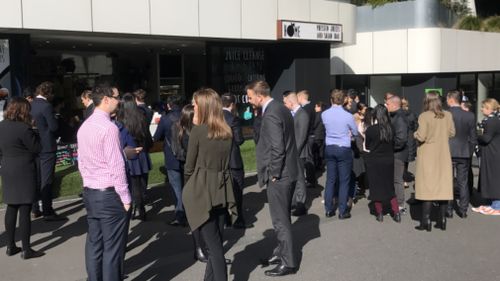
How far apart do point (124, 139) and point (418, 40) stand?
42.8ft

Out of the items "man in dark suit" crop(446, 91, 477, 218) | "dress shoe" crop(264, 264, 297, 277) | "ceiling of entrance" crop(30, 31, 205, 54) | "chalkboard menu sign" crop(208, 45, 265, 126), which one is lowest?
"dress shoe" crop(264, 264, 297, 277)

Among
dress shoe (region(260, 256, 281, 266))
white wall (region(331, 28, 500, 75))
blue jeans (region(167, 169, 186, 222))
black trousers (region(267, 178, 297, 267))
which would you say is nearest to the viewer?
black trousers (region(267, 178, 297, 267))

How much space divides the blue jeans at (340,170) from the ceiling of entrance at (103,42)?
5.74 metres

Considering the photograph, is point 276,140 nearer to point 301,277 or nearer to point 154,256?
point 301,277

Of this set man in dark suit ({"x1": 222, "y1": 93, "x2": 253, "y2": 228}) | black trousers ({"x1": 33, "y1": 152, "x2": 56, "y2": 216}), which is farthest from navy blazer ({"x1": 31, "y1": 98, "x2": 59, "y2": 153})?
man in dark suit ({"x1": 222, "y1": 93, "x2": 253, "y2": 228})

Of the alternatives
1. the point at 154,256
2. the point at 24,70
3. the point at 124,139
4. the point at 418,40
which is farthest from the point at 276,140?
the point at 418,40

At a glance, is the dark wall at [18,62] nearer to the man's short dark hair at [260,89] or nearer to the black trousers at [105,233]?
the man's short dark hair at [260,89]

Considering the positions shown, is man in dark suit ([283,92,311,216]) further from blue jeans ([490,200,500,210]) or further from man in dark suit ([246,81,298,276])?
blue jeans ([490,200,500,210])

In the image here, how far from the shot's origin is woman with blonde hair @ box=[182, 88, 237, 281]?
4.91 metres

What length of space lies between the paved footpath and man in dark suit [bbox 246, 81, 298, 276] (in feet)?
0.84

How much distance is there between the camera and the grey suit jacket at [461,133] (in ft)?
27.0

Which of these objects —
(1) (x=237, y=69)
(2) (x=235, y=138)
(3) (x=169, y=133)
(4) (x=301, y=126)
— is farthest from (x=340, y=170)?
(1) (x=237, y=69)

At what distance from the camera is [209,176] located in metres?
4.96

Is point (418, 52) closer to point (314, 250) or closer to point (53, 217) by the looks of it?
point (314, 250)
